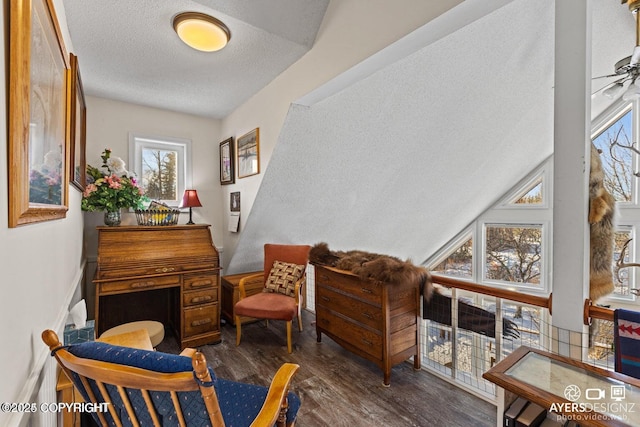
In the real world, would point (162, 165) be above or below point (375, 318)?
above

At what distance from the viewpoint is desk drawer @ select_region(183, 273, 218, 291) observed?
8.85 feet

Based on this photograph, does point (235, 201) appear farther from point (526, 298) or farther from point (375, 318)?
point (526, 298)

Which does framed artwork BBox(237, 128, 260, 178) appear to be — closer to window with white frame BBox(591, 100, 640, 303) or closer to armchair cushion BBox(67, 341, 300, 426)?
armchair cushion BBox(67, 341, 300, 426)

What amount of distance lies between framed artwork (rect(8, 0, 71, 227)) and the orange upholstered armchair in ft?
5.91

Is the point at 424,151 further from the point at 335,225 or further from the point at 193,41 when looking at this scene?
the point at 193,41

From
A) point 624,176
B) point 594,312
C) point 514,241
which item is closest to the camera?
point 594,312

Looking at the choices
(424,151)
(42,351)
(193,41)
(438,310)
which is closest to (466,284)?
(438,310)

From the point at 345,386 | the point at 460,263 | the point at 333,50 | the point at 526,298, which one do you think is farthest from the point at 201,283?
the point at 460,263

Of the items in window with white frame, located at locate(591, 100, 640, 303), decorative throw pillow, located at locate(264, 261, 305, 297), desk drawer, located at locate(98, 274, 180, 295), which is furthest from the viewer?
window with white frame, located at locate(591, 100, 640, 303)

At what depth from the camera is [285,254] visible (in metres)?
3.21

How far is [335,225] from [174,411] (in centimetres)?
299

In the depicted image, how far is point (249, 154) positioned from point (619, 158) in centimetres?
471

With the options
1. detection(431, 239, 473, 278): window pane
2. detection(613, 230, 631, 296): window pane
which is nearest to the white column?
detection(613, 230, 631, 296): window pane

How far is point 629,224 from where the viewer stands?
11.6 feet
